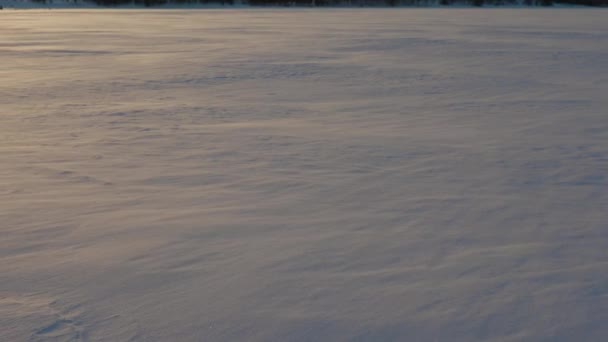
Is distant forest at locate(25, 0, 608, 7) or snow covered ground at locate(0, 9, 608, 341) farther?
distant forest at locate(25, 0, 608, 7)

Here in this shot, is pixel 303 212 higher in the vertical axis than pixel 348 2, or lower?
lower

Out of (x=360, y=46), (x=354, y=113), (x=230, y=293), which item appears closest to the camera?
(x=230, y=293)

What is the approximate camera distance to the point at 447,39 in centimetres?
1584

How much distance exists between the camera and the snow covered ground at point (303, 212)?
2469 mm

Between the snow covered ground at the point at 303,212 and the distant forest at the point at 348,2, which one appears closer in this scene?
the snow covered ground at the point at 303,212

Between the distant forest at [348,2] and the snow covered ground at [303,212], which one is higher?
the distant forest at [348,2]

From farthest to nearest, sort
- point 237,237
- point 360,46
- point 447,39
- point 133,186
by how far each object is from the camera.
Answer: point 447,39 → point 360,46 → point 133,186 → point 237,237

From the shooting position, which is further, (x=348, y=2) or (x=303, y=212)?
(x=348, y=2)

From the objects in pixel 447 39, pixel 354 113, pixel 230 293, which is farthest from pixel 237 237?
pixel 447 39

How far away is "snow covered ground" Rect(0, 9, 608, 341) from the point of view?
2469 millimetres

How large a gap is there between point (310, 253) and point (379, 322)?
67 centimetres

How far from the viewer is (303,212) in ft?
11.8

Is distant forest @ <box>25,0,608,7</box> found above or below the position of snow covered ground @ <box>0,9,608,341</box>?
→ above

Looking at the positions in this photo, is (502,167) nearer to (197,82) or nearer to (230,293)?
(230,293)
